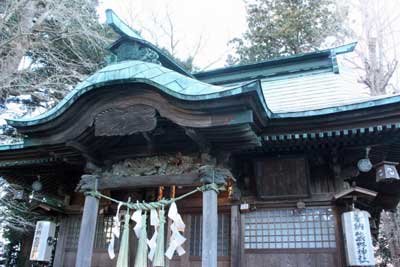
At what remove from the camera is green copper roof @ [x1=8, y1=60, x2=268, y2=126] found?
4930 mm

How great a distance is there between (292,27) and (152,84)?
15182 millimetres

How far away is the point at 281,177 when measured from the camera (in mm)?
6312

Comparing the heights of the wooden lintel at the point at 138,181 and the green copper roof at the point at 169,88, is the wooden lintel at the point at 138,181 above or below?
below

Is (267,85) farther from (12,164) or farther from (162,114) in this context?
(12,164)

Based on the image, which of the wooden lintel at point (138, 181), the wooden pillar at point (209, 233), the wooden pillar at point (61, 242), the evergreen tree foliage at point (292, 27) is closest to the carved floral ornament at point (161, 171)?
the wooden lintel at point (138, 181)

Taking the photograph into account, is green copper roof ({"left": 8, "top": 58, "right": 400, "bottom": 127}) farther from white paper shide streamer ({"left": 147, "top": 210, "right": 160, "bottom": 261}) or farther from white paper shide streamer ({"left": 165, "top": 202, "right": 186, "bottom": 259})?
white paper shide streamer ({"left": 147, "top": 210, "right": 160, "bottom": 261})

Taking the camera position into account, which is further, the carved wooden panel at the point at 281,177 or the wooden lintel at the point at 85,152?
the carved wooden panel at the point at 281,177

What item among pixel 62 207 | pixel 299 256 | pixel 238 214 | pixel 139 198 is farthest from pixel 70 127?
pixel 299 256

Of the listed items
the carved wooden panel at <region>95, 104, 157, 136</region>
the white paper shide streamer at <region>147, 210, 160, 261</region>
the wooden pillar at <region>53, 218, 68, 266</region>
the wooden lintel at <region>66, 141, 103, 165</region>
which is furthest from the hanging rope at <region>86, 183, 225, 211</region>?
the wooden pillar at <region>53, 218, 68, 266</region>

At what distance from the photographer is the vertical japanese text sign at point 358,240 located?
5.36 metres

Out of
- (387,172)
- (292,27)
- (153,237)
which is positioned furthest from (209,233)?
(292,27)

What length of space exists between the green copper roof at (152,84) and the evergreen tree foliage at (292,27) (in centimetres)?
1419

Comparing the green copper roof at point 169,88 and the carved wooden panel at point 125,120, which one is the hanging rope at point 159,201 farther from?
the green copper roof at point 169,88

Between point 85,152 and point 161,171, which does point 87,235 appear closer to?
point 85,152
